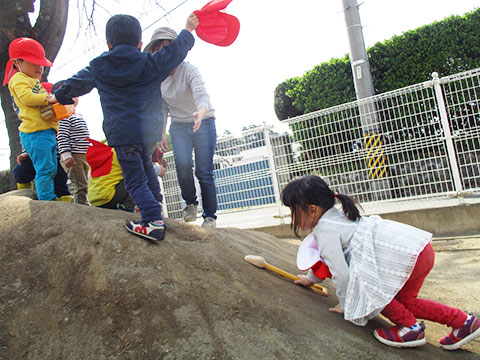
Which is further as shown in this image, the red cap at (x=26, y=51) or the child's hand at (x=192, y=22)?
the red cap at (x=26, y=51)

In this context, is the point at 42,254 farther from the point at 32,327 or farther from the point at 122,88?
the point at 122,88

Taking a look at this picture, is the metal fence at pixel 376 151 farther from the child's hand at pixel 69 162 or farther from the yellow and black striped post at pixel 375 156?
the child's hand at pixel 69 162

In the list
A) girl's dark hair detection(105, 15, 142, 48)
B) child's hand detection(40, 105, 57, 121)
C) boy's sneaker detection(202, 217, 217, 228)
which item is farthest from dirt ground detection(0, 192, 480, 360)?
girl's dark hair detection(105, 15, 142, 48)

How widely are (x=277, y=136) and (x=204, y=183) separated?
3162 millimetres

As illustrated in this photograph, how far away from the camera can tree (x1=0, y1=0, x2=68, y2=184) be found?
5.17 m

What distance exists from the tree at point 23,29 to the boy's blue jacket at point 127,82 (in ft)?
11.3

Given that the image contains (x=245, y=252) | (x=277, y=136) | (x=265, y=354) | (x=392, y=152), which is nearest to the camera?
(x=265, y=354)

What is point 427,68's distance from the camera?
24.1 ft

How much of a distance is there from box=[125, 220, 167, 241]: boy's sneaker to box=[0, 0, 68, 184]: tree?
3936mm

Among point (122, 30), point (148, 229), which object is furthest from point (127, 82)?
point (148, 229)

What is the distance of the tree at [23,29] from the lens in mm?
5172

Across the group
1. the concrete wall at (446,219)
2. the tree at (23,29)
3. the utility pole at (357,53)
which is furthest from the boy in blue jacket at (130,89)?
the utility pole at (357,53)

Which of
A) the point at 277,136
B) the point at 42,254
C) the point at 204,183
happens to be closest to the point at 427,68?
the point at 277,136

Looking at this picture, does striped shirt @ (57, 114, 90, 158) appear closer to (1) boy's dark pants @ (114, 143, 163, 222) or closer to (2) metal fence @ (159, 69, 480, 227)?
(1) boy's dark pants @ (114, 143, 163, 222)
